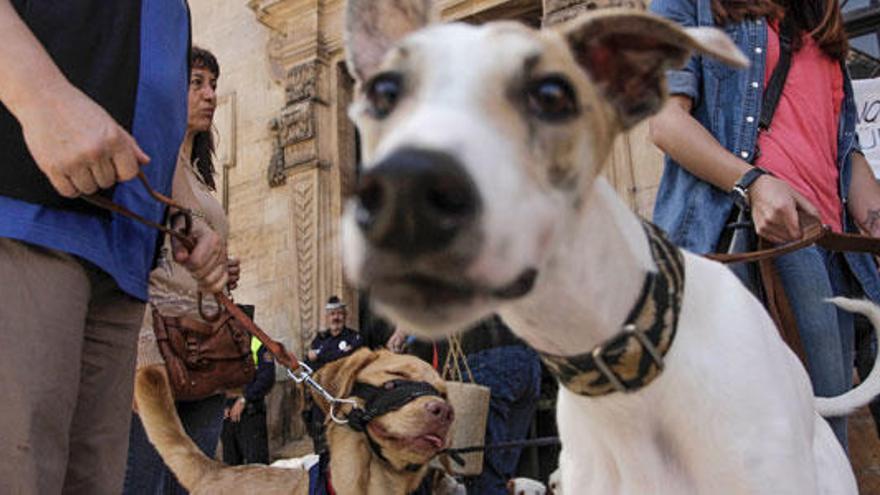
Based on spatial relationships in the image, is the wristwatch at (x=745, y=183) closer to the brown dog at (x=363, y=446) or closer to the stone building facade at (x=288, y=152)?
the brown dog at (x=363, y=446)

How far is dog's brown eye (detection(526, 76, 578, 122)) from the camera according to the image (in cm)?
139

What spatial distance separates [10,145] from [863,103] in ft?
17.5

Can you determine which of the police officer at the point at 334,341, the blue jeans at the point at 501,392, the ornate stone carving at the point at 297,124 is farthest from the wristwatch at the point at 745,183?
the ornate stone carving at the point at 297,124

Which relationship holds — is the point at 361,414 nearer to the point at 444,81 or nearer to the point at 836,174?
the point at 836,174

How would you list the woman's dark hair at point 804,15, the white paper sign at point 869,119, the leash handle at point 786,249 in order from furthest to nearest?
the white paper sign at point 869,119
the woman's dark hair at point 804,15
the leash handle at point 786,249

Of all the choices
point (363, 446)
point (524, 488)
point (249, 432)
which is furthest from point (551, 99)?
point (249, 432)

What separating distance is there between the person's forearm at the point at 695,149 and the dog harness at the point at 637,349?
0.97 metres

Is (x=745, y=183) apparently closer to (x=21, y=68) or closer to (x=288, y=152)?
(x=21, y=68)

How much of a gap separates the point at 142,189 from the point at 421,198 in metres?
1.44

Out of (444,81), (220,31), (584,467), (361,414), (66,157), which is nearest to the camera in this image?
(444,81)

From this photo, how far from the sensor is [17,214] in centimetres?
198

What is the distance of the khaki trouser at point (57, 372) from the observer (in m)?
1.89

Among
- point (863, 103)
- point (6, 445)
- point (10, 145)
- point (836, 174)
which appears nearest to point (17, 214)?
point (10, 145)

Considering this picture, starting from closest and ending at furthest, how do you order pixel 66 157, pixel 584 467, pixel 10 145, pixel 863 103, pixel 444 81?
pixel 444 81 → pixel 584 467 → pixel 66 157 → pixel 10 145 → pixel 863 103
